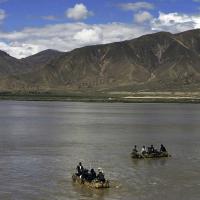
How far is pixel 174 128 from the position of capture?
A: 93.2 m

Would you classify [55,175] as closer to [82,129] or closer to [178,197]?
[178,197]

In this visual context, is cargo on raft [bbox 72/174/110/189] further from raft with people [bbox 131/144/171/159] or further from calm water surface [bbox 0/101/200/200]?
raft with people [bbox 131/144/171/159]

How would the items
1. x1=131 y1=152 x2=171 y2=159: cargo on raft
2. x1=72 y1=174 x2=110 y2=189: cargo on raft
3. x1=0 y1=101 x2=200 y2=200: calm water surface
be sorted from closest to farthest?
1. x1=0 y1=101 x2=200 y2=200: calm water surface
2. x1=72 y1=174 x2=110 y2=189: cargo on raft
3. x1=131 y1=152 x2=171 y2=159: cargo on raft

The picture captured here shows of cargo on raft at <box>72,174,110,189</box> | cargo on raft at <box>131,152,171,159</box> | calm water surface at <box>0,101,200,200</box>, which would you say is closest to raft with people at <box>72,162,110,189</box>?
cargo on raft at <box>72,174,110,189</box>

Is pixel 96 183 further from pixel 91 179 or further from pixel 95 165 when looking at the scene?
pixel 95 165

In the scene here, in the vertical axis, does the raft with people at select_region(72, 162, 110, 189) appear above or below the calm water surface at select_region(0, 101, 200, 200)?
above

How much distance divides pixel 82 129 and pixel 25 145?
2626 cm

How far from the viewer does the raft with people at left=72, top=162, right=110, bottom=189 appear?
37719 mm

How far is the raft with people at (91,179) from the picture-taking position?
37.7 meters

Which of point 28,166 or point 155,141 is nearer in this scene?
point 28,166

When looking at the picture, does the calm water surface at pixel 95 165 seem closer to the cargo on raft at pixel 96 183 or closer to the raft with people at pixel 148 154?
the cargo on raft at pixel 96 183

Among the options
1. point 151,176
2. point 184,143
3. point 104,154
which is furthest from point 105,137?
point 151,176

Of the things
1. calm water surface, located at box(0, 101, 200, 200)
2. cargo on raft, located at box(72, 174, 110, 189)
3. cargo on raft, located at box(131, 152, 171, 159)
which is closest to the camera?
calm water surface, located at box(0, 101, 200, 200)

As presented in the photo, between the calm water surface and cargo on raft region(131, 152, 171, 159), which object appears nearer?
the calm water surface
